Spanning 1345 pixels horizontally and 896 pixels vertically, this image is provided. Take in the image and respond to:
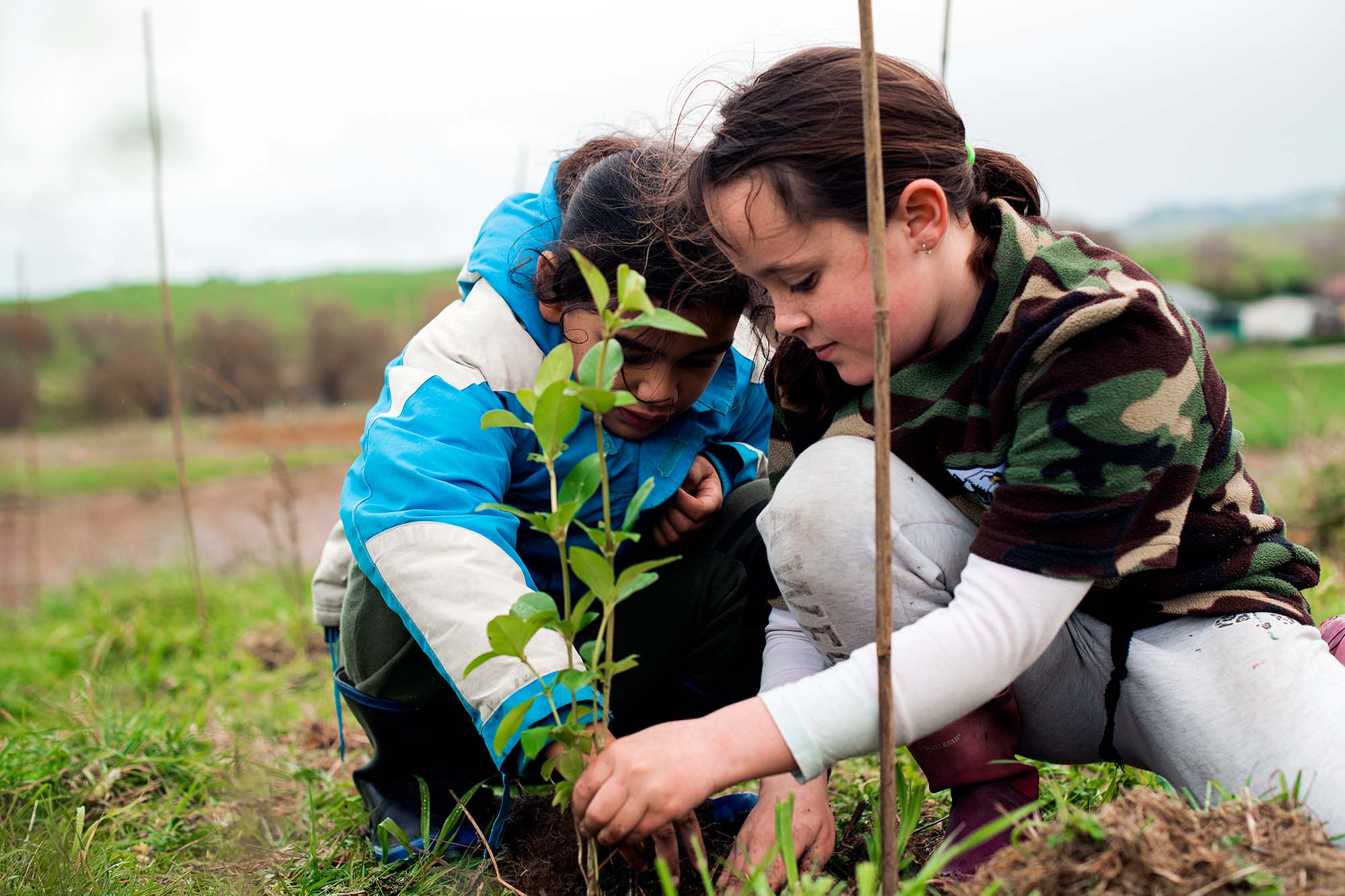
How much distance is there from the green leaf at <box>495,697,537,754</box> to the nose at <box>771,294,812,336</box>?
564mm

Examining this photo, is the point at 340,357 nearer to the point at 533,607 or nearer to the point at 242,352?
the point at 242,352

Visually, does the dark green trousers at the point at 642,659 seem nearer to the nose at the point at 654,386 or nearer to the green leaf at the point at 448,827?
the green leaf at the point at 448,827

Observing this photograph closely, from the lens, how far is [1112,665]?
4.52ft

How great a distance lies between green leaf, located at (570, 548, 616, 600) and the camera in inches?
41.6

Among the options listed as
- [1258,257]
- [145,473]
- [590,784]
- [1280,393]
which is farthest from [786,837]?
[1258,257]

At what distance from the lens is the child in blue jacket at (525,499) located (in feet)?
4.53

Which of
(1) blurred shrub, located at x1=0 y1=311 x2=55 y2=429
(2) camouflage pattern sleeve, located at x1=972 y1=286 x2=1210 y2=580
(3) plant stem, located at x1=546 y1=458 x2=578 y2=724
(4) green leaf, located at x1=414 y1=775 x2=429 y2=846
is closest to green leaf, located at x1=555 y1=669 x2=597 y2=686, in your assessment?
(3) plant stem, located at x1=546 y1=458 x2=578 y2=724

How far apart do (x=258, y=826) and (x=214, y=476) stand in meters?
9.14

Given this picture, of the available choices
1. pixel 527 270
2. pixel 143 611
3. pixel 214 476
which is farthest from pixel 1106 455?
pixel 214 476

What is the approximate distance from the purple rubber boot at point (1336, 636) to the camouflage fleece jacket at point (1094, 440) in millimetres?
129

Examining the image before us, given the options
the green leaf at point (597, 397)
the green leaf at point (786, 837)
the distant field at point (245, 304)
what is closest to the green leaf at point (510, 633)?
the green leaf at point (597, 397)

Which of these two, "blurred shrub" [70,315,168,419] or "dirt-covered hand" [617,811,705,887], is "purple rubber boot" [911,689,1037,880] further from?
"blurred shrub" [70,315,168,419]

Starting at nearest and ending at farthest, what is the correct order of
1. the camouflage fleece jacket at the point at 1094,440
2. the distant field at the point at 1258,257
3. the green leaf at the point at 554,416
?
1. the green leaf at the point at 554,416
2. the camouflage fleece jacket at the point at 1094,440
3. the distant field at the point at 1258,257

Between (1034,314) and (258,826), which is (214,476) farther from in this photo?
(1034,314)
